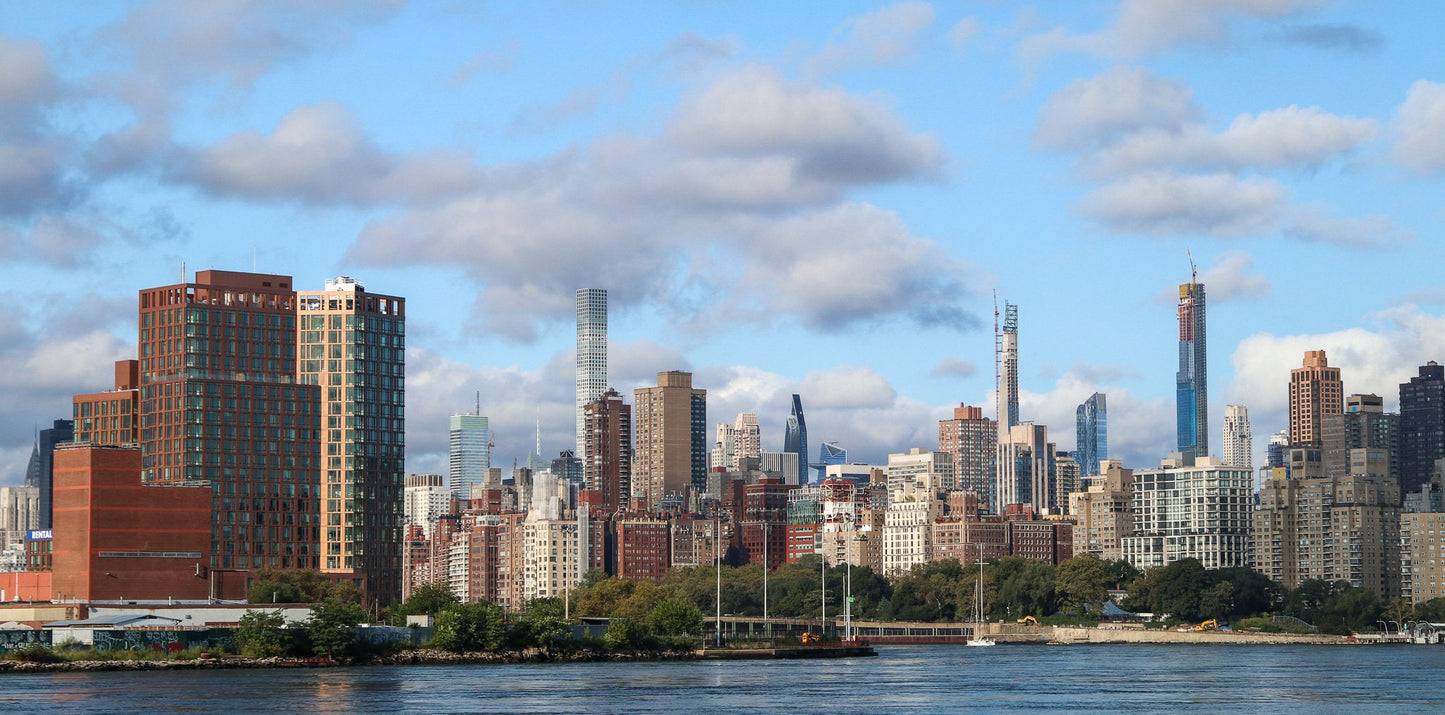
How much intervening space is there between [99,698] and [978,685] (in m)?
82.7

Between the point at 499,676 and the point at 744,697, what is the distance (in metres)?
33.2

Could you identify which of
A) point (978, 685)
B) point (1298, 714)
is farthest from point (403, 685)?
point (1298, 714)

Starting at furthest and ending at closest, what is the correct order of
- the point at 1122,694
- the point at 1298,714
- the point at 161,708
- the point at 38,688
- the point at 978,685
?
the point at 978,685 → the point at 1122,694 → the point at 38,688 → the point at 1298,714 → the point at 161,708

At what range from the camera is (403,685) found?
175 metres

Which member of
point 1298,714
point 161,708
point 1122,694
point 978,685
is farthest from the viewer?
point 978,685

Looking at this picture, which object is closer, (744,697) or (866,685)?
(744,697)

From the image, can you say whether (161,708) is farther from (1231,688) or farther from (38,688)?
(1231,688)

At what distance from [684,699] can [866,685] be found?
32.2 meters

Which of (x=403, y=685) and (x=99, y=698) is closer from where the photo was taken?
(x=99, y=698)

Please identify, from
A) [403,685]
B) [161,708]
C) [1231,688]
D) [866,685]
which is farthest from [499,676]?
[1231,688]

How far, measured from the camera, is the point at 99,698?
15525cm

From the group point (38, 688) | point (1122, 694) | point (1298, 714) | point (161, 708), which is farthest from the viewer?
point (1122, 694)

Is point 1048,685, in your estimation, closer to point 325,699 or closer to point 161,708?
point 325,699

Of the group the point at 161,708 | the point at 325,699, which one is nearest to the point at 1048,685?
the point at 325,699
